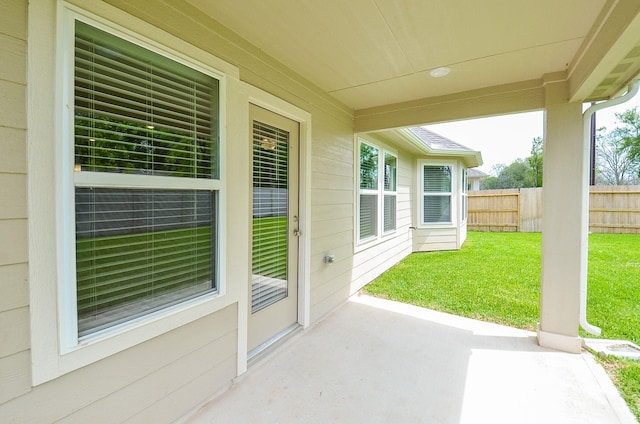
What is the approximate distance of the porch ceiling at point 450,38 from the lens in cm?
175

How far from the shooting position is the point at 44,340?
1194 mm

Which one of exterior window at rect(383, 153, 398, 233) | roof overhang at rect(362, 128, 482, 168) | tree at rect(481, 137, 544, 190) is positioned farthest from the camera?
tree at rect(481, 137, 544, 190)

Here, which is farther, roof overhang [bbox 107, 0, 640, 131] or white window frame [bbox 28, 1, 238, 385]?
roof overhang [bbox 107, 0, 640, 131]

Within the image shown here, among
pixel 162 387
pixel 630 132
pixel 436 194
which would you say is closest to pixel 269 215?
pixel 162 387

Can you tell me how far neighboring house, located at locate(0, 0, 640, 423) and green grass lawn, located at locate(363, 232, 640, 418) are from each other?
65 cm

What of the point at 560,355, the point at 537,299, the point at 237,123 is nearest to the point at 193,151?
the point at 237,123

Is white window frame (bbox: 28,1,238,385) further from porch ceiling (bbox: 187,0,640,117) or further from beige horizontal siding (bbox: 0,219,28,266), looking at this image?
porch ceiling (bbox: 187,0,640,117)

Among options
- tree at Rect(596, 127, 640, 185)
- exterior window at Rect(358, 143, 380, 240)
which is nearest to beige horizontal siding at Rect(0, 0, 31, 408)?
exterior window at Rect(358, 143, 380, 240)

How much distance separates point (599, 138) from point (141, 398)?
26301 millimetres

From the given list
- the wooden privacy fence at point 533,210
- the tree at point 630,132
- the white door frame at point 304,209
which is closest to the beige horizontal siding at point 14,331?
the white door frame at point 304,209

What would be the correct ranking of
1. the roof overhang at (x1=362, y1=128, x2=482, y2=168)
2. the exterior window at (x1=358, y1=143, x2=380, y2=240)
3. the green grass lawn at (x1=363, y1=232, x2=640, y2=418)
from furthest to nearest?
the roof overhang at (x1=362, y1=128, x2=482, y2=168)
the exterior window at (x1=358, y1=143, x2=380, y2=240)
the green grass lawn at (x1=363, y1=232, x2=640, y2=418)

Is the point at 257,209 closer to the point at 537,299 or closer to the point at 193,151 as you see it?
the point at 193,151

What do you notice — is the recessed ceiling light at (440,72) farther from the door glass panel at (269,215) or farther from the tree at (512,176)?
the tree at (512,176)

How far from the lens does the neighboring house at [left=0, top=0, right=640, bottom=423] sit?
1192 mm
